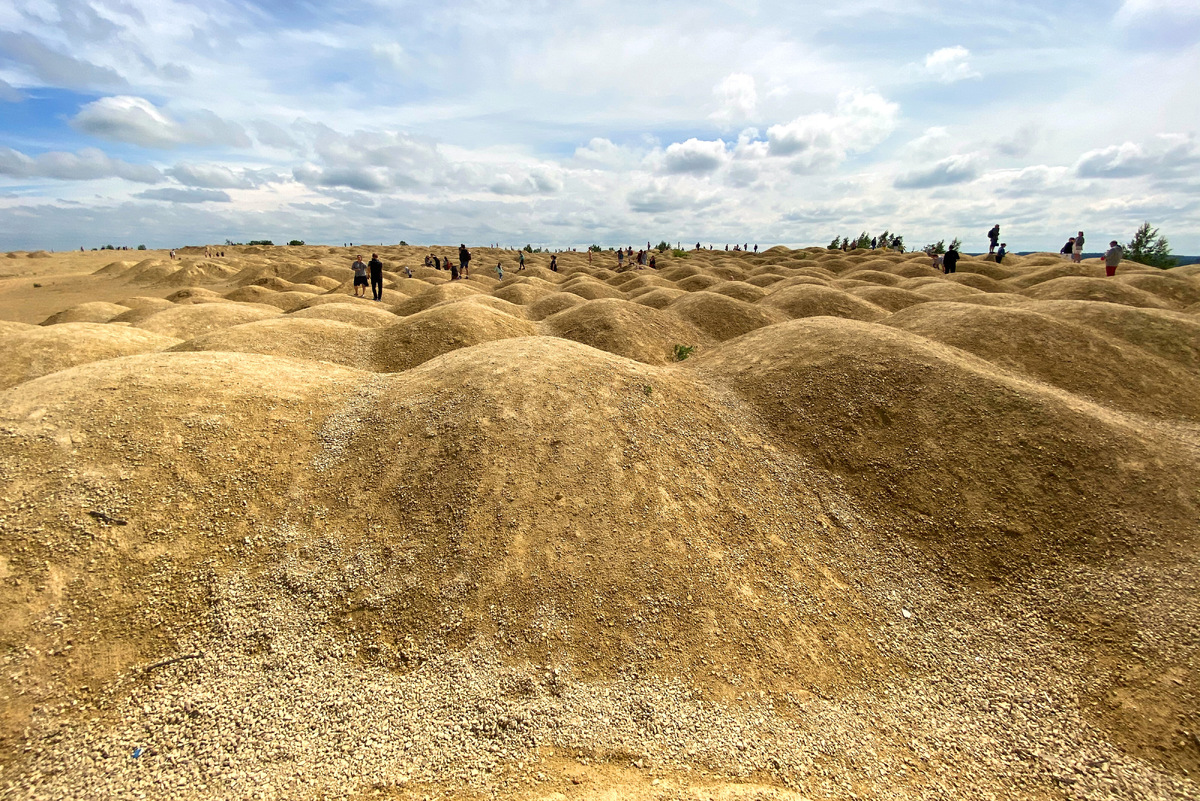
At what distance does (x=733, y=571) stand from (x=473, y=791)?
19.8 feet

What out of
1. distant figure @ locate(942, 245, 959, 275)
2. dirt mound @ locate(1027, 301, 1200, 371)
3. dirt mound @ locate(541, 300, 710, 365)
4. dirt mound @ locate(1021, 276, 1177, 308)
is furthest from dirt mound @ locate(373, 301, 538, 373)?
distant figure @ locate(942, 245, 959, 275)

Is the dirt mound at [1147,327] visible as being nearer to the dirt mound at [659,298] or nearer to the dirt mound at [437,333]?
the dirt mound at [659,298]

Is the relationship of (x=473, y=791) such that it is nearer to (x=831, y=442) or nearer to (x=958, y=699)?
(x=958, y=699)

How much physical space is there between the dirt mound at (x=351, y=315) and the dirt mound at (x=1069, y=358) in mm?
28460

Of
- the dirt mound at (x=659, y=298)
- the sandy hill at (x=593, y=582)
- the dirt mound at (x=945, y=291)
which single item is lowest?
the sandy hill at (x=593, y=582)

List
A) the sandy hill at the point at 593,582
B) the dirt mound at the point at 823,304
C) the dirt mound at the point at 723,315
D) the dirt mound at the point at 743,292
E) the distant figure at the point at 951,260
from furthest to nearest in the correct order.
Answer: the distant figure at the point at 951,260 → the dirt mound at the point at 743,292 → the dirt mound at the point at 823,304 → the dirt mound at the point at 723,315 → the sandy hill at the point at 593,582

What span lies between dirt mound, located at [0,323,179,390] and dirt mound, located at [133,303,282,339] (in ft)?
10.7

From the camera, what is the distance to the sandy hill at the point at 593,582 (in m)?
7.22

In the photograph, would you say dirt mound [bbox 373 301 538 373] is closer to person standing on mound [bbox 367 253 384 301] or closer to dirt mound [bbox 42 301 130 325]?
person standing on mound [bbox 367 253 384 301]

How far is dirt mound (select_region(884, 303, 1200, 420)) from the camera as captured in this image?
16609mm

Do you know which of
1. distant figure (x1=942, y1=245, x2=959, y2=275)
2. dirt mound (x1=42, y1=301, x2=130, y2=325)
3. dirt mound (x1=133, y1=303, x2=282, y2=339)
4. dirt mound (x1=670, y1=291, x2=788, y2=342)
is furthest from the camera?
distant figure (x1=942, y1=245, x2=959, y2=275)

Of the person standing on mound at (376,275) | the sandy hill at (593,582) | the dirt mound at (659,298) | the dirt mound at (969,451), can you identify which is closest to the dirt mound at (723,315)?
the dirt mound at (659,298)

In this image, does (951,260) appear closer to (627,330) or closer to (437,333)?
(627,330)

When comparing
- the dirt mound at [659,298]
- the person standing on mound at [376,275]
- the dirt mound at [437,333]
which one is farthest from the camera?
the dirt mound at [659,298]
